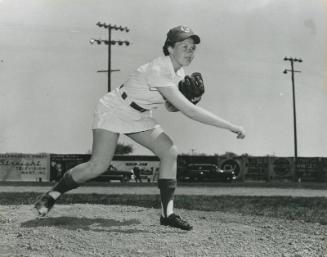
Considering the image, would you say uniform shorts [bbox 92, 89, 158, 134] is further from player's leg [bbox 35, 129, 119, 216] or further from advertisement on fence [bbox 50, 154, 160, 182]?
advertisement on fence [bbox 50, 154, 160, 182]

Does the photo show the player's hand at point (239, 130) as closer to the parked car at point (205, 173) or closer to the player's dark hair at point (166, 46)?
the player's dark hair at point (166, 46)

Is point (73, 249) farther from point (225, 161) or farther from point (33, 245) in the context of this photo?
point (225, 161)

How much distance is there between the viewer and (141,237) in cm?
364

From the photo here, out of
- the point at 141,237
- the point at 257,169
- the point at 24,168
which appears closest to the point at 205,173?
the point at 257,169

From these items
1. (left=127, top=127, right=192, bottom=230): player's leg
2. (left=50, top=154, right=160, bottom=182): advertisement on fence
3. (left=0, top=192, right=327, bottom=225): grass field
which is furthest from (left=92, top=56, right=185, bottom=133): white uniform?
(left=50, top=154, right=160, bottom=182): advertisement on fence

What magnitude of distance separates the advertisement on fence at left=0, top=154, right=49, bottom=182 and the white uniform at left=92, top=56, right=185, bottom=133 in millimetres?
26719

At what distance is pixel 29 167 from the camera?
29.7m

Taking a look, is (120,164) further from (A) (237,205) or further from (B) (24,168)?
(A) (237,205)

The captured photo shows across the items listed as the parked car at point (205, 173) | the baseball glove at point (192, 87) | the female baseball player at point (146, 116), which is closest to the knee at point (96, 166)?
the female baseball player at point (146, 116)

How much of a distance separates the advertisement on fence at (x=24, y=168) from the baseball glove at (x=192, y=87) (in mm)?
26906

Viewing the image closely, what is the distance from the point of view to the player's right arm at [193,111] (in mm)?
3562

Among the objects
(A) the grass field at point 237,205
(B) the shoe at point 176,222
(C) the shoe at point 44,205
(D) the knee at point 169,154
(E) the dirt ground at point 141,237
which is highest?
(D) the knee at point 169,154

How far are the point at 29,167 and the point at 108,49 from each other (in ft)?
30.1

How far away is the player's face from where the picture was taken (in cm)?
393
